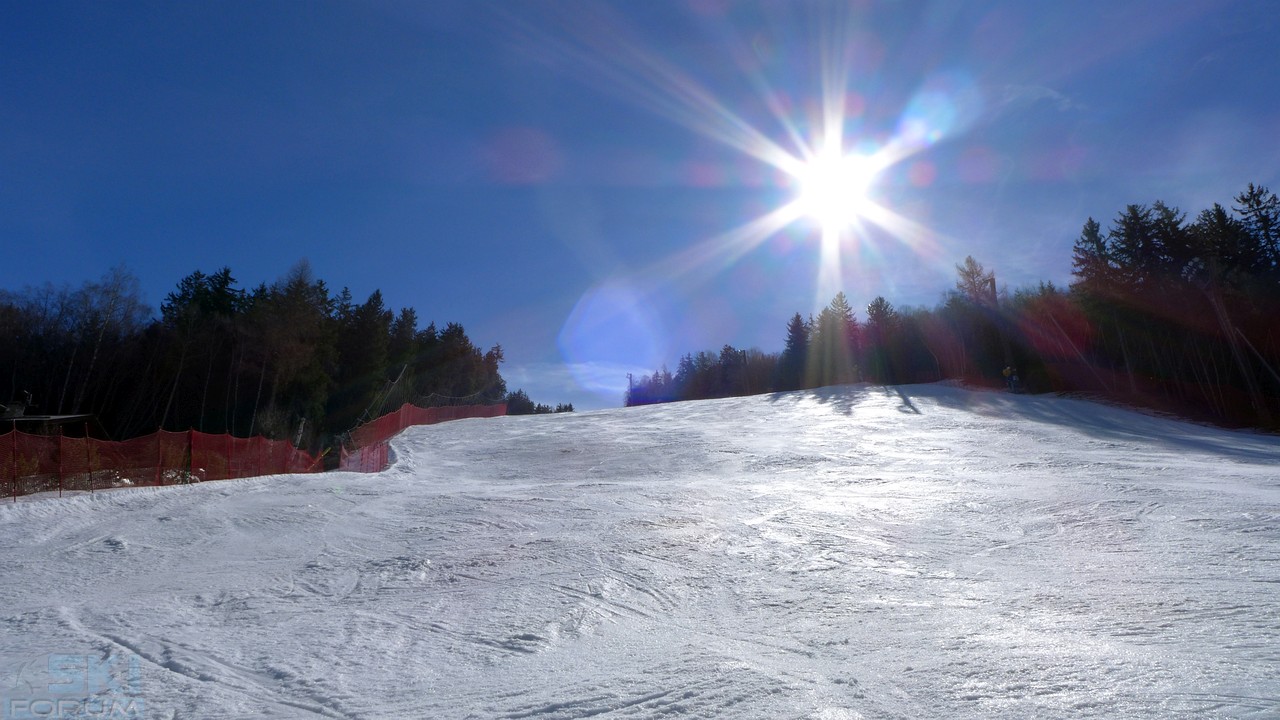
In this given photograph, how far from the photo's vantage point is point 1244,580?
646 cm

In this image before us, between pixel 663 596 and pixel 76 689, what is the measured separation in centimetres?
443

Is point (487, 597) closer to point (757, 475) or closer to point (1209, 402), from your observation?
point (757, 475)

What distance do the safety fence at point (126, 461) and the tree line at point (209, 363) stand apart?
16.3 m

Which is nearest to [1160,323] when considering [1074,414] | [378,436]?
[1074,414]

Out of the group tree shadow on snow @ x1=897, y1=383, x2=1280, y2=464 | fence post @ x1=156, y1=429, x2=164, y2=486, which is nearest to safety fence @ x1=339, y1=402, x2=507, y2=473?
fence post @ x1=156, y1=429, x2=164, y2=486

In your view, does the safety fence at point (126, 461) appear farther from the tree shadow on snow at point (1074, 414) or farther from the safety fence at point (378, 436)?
the tree shadow on snow at point (1074, 414)

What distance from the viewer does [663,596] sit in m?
6.90

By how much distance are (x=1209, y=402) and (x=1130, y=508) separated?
2683 cm

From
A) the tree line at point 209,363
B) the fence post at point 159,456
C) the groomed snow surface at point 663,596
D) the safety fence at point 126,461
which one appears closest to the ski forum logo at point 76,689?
the groomed snow surface at point 663,596

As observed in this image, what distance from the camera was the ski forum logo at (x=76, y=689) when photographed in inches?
160

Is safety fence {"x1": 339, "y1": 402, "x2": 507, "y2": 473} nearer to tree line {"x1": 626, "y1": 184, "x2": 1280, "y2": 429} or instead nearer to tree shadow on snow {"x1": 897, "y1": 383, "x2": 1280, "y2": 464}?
tree shadow on snow {"x1": 897, "y1": 383, "x2": 1280, "y2": 464}

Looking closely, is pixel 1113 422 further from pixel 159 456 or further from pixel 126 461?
pixel 126 461

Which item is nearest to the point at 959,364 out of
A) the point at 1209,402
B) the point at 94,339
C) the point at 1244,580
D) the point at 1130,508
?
the point at 1209,402

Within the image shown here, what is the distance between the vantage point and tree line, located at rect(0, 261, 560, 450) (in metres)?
33.2
